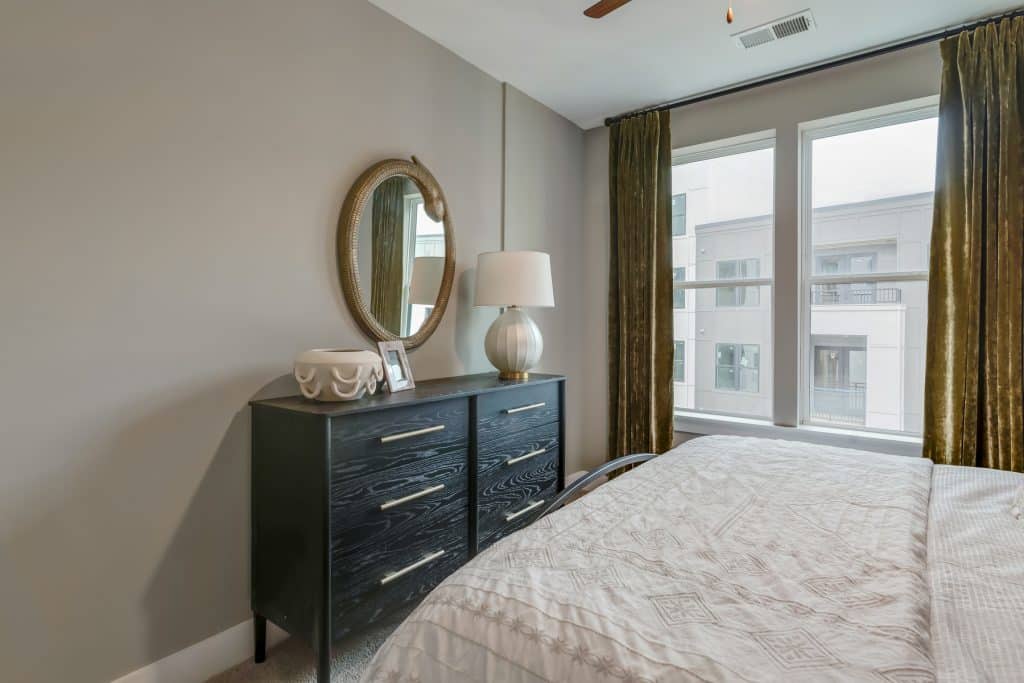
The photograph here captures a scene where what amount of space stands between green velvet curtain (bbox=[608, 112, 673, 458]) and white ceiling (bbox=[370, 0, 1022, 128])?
14.4 inches

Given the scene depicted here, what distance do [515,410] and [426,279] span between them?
0.78m

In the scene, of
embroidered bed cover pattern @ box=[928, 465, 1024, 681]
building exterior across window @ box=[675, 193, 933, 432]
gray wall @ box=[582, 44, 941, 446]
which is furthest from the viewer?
building exterior across window @ box=[675, 193, 933, 432]

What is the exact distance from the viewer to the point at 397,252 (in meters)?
2.41

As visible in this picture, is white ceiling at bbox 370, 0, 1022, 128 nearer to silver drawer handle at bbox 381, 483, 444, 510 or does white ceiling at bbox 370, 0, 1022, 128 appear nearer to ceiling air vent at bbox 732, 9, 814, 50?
ceiling air vent at bbox 732, 9, 814, 50

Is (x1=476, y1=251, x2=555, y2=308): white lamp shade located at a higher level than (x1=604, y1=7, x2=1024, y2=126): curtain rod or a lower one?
lower

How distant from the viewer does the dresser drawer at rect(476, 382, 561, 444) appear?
2.22m

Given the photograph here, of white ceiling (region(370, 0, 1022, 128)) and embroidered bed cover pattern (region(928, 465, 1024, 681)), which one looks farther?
white ceiling (region(370, 0, 1022, 128))

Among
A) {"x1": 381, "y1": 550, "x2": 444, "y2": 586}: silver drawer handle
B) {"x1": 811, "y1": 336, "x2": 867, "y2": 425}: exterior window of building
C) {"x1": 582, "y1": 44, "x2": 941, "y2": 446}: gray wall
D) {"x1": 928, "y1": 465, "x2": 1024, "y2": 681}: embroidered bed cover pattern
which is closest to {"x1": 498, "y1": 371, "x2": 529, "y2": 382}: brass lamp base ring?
{"x1": 381, "y1": 550, "x2": 444, "y2": 586}: silver drawer handle

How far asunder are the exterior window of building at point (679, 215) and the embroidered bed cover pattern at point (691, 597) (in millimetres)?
2361

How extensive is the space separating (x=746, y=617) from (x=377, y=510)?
4.05 ft

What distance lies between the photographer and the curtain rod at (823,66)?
2432 millimetres

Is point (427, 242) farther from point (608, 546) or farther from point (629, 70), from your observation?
point (608, 546)

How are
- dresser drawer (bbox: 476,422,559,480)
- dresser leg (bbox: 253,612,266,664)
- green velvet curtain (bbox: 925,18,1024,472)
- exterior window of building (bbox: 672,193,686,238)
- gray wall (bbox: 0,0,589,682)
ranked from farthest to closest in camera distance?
1. exterior window of building (bbox: 672,193,686,238)
2. green velvet curtain (bbox: 925,18,1024,472)
3. dresser drawer (bbox: 476,422,559,480)
4. dresser leg (bbox: 253,612,266,664)
5. gray wall (bbox: 0,0,589,682)

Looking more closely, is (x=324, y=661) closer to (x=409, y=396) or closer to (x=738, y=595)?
(x=409, y=396)
